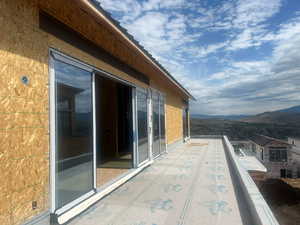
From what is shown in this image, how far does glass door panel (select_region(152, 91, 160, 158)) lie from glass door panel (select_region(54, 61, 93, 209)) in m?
4.37

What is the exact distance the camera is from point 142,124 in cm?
676

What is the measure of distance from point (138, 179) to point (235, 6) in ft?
20.2

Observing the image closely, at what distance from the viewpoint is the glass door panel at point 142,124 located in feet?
20.9

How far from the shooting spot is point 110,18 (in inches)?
129

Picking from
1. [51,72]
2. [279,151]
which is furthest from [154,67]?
[279,151]

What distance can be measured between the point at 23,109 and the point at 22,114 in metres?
0.06

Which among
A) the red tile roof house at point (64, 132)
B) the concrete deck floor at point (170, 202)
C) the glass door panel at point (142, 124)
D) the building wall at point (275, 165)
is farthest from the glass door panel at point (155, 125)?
the building wall at point (275, 165)

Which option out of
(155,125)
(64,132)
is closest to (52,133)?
(64,132)

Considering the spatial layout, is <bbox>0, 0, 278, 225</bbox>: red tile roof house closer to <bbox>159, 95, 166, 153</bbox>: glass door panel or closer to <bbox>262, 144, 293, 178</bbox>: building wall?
<bbox>159, 95, 166, 153</bbox>: glass door panel

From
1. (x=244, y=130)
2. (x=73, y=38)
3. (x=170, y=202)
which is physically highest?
(x=73, y=38)

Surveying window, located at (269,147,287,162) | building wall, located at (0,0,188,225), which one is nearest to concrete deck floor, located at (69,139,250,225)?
building wall, located at (0,0,188,225)

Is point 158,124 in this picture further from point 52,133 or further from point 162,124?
point 52,133

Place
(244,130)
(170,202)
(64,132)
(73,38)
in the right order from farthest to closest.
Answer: (244,130), (170,202), (73,38), (64,132)

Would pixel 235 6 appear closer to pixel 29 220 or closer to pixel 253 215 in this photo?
pixel 253 215
